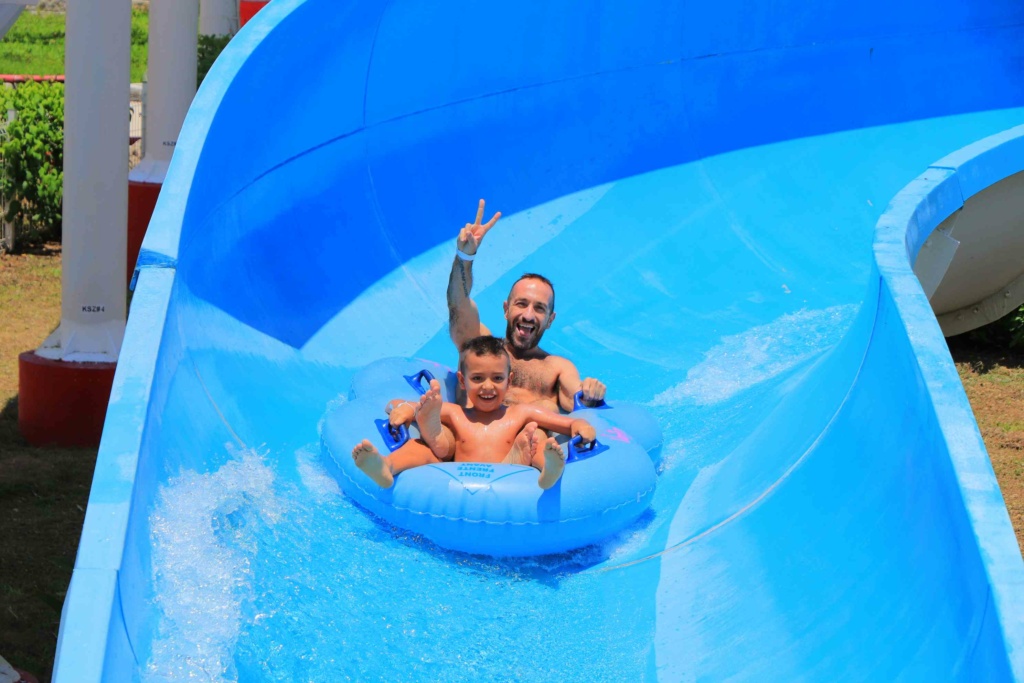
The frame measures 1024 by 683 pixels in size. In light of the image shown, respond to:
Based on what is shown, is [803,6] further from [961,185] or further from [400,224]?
[400,224]

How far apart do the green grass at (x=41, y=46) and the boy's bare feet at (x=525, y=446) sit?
11.3 meters

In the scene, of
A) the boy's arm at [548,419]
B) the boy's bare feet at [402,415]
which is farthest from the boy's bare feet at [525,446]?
the boy's bare feet at [402,415]

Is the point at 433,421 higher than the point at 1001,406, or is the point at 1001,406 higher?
the point at 1001,406

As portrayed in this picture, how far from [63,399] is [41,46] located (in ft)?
41.1

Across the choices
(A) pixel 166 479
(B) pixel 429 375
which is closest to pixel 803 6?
(B) pixel 429 375

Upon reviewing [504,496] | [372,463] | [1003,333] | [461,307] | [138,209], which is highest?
[138,209]

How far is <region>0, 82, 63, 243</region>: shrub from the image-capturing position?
780 centimetres

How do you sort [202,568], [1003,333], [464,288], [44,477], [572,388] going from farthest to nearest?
[1003,333], [44,477], [464,288], [572,388], [202,568]

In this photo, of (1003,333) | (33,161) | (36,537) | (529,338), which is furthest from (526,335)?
(33,161)

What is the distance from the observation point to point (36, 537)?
417 centimetres

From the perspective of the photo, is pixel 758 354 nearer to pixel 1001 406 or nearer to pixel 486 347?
pixel 486 347

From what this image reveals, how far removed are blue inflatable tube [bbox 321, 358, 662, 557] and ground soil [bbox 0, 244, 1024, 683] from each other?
108cm

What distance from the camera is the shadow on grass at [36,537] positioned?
3553 mm

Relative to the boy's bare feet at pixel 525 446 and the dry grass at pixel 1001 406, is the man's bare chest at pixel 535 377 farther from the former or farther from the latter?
the dry grass at pixel 1001 406
